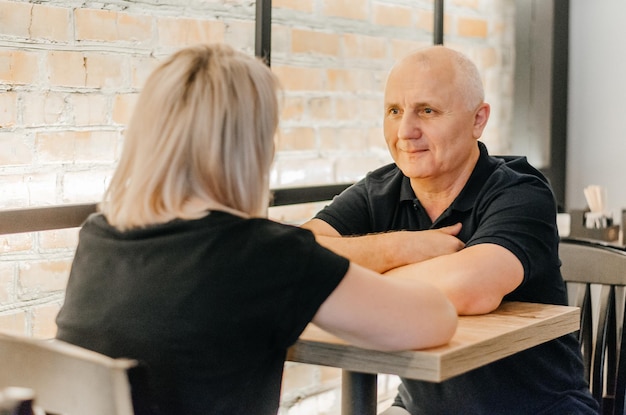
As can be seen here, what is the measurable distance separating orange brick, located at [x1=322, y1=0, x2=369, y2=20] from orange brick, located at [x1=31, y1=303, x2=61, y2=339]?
52.8 inches

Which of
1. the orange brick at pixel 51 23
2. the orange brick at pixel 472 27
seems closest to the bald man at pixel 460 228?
the orange brick at pixel 51 23

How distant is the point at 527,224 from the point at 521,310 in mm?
209

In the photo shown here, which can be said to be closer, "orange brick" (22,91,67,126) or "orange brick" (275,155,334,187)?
"orange brick" (22,91,67,126)

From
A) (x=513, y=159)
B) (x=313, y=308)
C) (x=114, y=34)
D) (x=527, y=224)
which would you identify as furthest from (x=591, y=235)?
(x=313, y=308)

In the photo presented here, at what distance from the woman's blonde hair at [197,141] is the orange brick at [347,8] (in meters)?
1.59

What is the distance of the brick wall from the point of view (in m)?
2.00

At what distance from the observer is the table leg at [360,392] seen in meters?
1.63

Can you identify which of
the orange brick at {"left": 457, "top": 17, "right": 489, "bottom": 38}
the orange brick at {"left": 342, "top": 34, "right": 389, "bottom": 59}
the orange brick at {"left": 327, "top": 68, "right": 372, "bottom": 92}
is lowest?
the orange brick at {"left": 327, "top": 68, "right": 372, "bottom": 92}

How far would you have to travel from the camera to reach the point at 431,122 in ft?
7.06

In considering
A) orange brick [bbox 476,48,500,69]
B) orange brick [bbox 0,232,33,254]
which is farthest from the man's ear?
orange brick [bbox 476,48,500,69]

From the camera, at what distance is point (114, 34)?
2.19 meters

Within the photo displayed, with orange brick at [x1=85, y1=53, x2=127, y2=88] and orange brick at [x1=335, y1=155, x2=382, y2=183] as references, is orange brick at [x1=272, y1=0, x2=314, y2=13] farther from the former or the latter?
orange brick at [x1=85, y1=53, x2=127, y2=88]

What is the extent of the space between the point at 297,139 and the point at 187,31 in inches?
22.3

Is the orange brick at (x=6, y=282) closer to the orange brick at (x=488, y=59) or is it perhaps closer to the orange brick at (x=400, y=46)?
the orange brick at (x=400, y=46)
